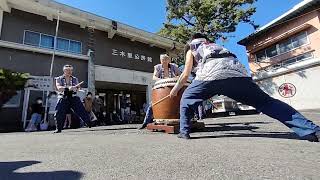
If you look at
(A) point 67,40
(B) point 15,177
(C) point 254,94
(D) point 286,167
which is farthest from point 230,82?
(A) point 67,40

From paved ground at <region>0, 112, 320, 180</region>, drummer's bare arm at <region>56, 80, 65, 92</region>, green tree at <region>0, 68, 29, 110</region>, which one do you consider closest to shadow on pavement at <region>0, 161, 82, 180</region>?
paved ground at <region>0, 112, 320, 180</region>

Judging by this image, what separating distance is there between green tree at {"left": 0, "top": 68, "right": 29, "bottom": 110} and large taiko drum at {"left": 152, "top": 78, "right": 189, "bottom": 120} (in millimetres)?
6610

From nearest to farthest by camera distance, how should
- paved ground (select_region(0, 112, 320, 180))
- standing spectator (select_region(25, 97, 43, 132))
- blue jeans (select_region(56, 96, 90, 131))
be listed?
paved ground (select_region(0, 112, 320, 180)) → blue jeans (select_region(56, 96, 90, 131)) → standing spectator (select_region(25, 97, 43, 132))

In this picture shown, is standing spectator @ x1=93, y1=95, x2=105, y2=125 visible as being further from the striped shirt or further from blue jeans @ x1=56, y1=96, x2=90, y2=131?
the striped shirt

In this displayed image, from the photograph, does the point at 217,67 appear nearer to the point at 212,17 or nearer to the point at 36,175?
the point at 36,175

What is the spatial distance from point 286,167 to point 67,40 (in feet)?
43.2

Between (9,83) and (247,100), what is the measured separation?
8.43 m

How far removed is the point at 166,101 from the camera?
4.34 meters

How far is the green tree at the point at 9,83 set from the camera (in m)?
8.70

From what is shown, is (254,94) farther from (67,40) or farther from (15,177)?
(67,40)

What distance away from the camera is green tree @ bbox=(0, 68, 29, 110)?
870cm

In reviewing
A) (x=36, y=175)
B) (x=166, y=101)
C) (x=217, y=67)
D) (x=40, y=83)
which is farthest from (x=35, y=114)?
(x=36, y=175)

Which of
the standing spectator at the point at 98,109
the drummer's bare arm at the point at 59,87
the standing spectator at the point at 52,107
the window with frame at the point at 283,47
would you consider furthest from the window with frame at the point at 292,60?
the drummer's bare arm at the point at 59,87

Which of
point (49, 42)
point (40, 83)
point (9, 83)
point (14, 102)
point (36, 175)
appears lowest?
point (36, 175)
